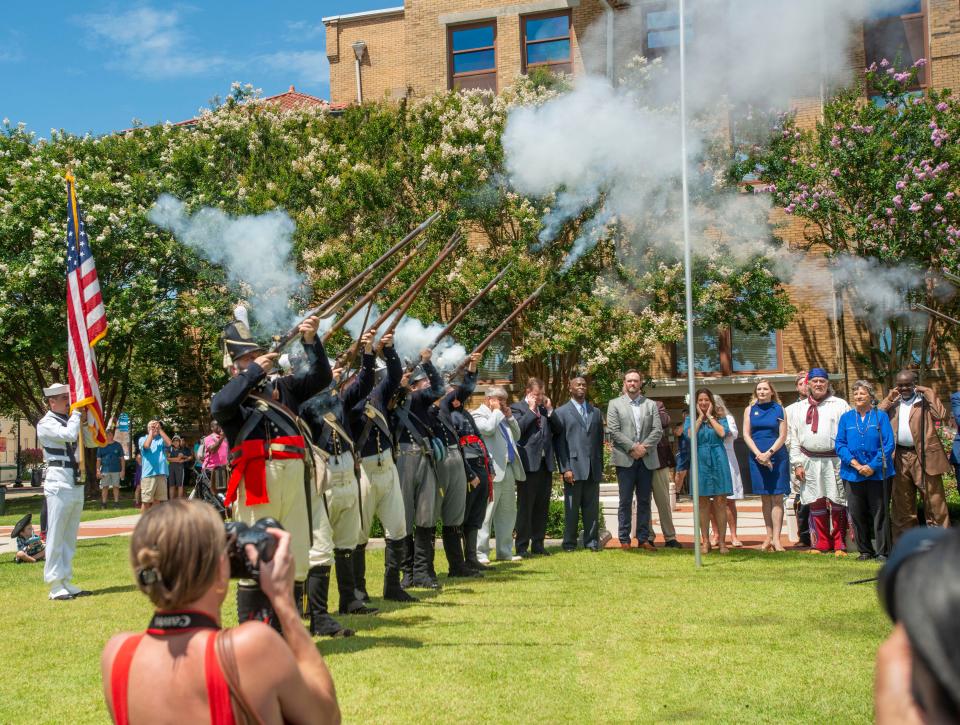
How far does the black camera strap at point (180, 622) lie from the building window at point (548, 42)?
83.4ft

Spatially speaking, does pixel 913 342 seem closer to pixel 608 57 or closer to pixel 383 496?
pixel 608 57

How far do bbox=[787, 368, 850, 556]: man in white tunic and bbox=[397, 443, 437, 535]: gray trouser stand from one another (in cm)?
488

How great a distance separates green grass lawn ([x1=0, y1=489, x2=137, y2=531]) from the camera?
2058 cm

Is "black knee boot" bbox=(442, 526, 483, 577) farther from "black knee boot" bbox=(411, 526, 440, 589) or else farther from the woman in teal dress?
the woman in teal dress

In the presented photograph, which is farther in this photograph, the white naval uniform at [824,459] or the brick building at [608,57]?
the brick building at [608,57]

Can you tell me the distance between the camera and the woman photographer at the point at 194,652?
2.31 m

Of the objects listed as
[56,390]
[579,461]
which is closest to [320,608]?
[56,390]

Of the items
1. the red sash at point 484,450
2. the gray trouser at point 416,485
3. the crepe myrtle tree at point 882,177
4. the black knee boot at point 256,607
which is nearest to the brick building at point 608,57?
the crepe myrtle tree at point 882,177

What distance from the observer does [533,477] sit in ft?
40.6

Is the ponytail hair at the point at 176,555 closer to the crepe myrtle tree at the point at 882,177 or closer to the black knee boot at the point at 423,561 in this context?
the black knee boot at the point at 423,561

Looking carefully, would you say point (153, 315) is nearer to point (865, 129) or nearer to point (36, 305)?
point (36, 305)

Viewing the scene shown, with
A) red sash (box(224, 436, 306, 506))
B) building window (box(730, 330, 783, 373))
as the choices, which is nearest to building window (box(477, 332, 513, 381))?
building window (box(730, 330, 783, 373))

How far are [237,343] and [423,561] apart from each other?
154 inches

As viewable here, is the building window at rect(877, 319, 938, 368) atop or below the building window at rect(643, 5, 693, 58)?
below
